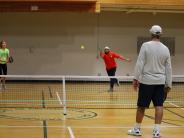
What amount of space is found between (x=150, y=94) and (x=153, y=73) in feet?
1.20

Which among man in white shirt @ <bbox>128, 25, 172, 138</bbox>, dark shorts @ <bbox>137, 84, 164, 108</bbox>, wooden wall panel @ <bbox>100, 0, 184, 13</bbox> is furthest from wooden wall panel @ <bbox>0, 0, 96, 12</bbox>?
dark shorts @ <bbox>137, 84, 164, 108</bbox>

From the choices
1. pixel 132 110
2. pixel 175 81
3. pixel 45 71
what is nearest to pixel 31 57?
pixel 45 71

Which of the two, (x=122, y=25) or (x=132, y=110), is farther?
(x=122, y=25)

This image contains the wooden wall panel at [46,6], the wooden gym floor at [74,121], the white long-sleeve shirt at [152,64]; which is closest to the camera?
the white long-sleeve shirt at [152,64]

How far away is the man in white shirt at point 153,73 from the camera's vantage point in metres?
6.98

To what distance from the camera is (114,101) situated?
42.5 ft

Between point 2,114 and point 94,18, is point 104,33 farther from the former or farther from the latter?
point 2,114

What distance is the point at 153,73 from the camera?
6.98 m

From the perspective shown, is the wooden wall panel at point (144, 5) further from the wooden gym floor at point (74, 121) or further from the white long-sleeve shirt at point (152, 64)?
the white long-sleeve shirt at point (152, 64)

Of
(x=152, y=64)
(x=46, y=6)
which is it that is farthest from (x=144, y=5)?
(x=152, y=64)

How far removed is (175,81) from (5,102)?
1107 centimetres

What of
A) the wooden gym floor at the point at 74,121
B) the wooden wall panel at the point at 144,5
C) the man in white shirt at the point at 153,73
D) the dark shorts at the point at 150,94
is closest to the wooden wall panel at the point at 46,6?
the wooden wall panel at the point at 144,5

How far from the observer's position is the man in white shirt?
6984 millimetres

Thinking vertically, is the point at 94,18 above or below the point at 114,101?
above
